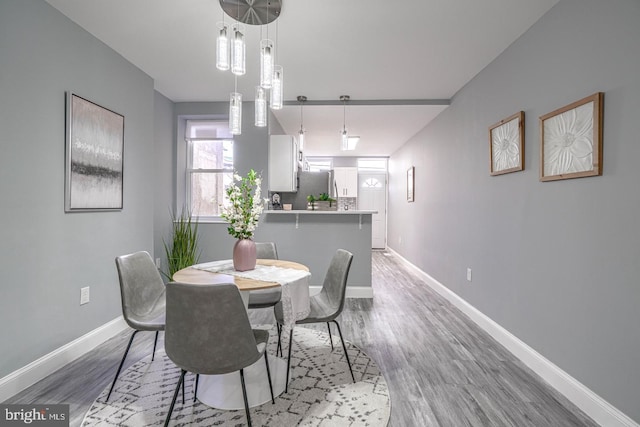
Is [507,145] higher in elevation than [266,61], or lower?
lower

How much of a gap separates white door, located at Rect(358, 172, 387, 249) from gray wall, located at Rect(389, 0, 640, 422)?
4.61 metres

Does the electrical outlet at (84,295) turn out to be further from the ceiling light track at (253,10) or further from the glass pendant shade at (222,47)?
the ceiling light track at (253,10)

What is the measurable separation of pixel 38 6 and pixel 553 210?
145 inches

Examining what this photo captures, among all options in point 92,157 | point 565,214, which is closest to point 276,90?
point 92,157

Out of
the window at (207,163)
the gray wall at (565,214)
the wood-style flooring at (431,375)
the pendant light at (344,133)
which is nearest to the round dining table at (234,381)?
the wood-style flooring at (431,375)

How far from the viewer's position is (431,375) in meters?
2.18

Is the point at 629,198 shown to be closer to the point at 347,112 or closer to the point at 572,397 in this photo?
the point at 572,397

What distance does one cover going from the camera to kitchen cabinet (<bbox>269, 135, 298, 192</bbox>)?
13.8 feet

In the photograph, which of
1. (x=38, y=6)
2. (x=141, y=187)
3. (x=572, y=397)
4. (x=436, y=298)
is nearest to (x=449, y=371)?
(x=572, y=397)

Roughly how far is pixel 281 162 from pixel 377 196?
15.0ft

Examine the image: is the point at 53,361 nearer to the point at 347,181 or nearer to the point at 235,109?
the point at 235,109

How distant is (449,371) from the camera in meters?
2.23

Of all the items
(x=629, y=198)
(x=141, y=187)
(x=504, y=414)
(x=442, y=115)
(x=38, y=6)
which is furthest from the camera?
(x=442, y=115)

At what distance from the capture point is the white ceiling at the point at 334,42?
220 cm
